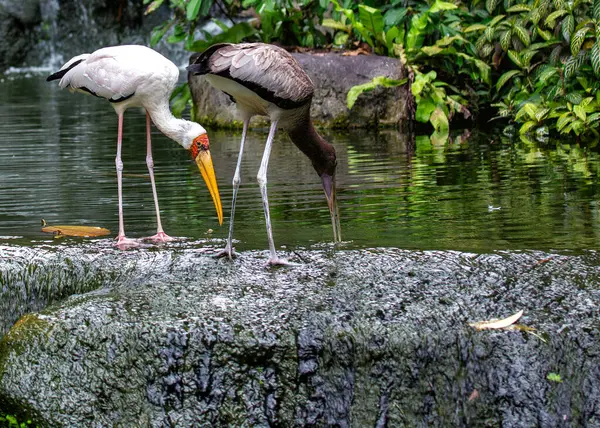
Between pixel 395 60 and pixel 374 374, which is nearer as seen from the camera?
pixel 374 374

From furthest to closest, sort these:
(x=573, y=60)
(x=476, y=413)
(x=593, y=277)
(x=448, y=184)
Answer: (x=573, y=60), (x=448, y=184), (x=593, y=277), (x=476, y=413)

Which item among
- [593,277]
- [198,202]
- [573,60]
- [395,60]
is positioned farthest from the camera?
[395,60]

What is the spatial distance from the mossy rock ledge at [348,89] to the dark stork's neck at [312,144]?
695 centimetres

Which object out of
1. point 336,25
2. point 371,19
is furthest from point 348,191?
point 336,25

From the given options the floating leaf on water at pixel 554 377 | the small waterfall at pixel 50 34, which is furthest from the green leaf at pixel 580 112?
the small waterfall at pixel 50 34

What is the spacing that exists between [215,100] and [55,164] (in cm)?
386

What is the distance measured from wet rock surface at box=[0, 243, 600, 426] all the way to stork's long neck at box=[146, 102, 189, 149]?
1379 mm

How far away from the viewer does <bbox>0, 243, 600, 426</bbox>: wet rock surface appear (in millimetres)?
4141

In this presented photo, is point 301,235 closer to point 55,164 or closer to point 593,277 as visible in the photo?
point 593,277

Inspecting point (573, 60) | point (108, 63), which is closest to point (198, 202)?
point (108, 63)

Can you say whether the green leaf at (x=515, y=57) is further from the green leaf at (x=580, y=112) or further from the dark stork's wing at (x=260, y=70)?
the dark stork's wing at (x=260, y=70)

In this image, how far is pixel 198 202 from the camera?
23.4 feet

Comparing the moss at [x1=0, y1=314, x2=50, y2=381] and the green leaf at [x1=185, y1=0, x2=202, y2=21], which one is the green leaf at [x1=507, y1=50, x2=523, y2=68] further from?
the moss at [x1=0, y1=314, x2=50, y2=381]

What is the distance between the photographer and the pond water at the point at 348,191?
218 inches
